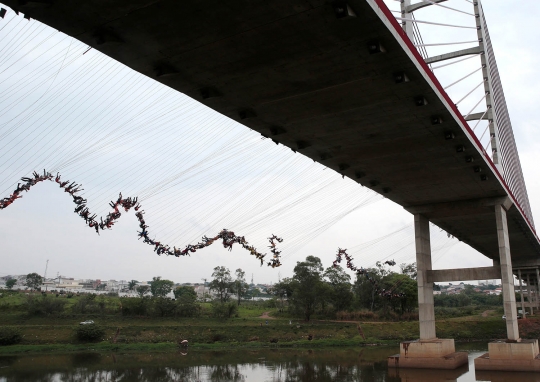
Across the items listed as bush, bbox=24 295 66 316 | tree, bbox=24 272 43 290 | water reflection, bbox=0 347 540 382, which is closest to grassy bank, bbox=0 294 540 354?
bush, bbox=24 295 66 316

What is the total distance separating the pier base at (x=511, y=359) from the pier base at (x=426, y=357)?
173cm

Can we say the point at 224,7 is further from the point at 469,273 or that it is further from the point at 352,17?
the point at 469,273

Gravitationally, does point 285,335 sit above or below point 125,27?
below

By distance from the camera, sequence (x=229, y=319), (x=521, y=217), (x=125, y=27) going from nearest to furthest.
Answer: (x=125, y=27)
(x=521, y=217)
(x=229, y=319)

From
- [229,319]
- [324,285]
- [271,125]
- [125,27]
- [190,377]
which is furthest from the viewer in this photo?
[324,285]

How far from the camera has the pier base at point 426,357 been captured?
22939 mm

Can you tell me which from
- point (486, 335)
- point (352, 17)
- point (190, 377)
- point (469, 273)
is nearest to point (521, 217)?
point (469, 273)

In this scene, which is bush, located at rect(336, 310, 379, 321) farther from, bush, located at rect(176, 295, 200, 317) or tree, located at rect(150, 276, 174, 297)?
tree, located at rect(150, 276, 174, 297)

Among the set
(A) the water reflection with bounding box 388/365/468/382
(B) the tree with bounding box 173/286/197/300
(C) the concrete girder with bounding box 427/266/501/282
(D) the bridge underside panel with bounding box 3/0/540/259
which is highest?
(D) the bridge underside panel with bounding box 3/0/540/259

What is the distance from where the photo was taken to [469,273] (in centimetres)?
2453

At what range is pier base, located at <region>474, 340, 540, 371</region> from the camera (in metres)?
21.1

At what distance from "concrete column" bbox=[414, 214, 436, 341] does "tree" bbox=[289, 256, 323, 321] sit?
26679mm

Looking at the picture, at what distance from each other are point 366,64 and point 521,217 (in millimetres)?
22127

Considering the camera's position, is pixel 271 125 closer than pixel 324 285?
Yes
